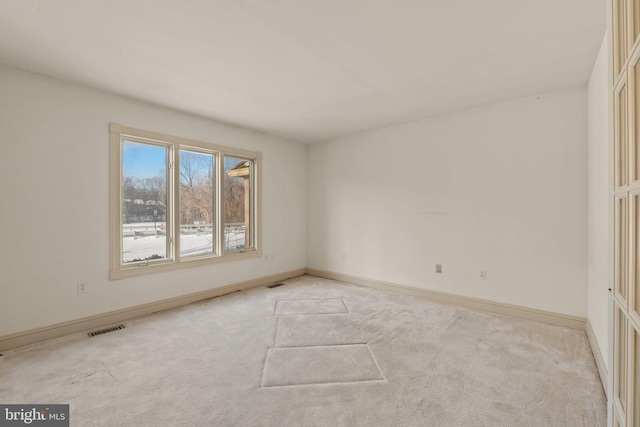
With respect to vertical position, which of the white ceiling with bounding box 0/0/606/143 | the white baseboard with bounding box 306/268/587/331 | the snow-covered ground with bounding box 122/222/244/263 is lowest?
the white baseboard with bounding box 306/268/587/331

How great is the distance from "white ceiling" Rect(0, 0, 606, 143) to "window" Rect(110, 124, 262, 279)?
724 mm

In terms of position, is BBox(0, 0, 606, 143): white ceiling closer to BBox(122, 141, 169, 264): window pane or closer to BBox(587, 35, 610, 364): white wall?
BBox(587, 35, 610, 364): white wall

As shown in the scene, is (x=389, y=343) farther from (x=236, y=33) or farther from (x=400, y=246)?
(x=236, y=33)

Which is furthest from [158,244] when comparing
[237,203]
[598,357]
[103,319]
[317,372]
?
[598,357]

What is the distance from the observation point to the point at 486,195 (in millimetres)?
3693

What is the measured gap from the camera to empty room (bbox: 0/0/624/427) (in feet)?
6.15

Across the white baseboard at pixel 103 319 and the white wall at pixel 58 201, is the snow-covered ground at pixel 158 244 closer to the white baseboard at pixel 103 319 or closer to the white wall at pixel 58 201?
the white wall at pixel 58 201

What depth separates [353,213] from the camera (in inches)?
202

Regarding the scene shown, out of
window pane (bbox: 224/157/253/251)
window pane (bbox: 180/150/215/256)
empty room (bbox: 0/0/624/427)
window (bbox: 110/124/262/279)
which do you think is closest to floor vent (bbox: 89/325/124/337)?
empty room (bbox: 0/0/624/427)

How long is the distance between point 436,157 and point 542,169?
49.1 inches

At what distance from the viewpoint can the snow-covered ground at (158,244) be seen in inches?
140

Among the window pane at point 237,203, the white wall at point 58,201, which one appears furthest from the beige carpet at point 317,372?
the window pane at point 237,203

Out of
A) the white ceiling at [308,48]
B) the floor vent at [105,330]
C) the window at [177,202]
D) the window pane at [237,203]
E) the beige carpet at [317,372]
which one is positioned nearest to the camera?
the beige carpet at [317,372]

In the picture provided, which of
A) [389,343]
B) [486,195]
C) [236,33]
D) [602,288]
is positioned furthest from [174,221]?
[602,288]
